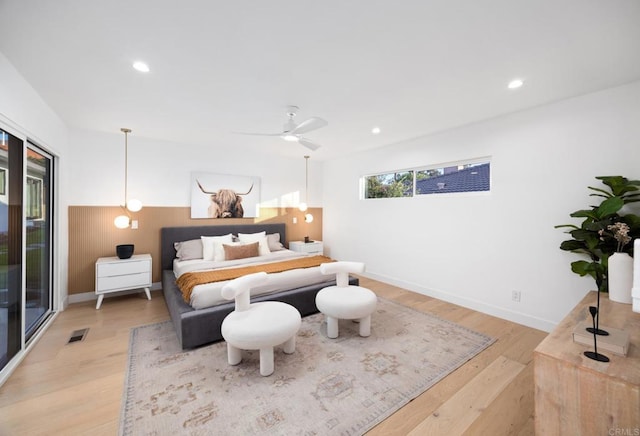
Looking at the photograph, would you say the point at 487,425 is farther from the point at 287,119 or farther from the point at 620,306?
the point at 287,119

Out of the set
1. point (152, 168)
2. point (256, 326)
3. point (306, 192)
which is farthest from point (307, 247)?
point (256, 326)

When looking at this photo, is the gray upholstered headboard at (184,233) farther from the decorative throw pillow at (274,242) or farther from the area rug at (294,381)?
the area rug at (294,381)

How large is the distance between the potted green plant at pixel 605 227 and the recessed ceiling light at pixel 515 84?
3.68 ft

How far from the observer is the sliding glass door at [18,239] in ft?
7.00

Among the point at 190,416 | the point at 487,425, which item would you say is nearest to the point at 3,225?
the point at 190,416

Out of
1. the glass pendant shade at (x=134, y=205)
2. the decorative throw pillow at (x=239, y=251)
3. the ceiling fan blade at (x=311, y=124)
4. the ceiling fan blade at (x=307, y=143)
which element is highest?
the ceiling fan blade at (x=311, y=124)

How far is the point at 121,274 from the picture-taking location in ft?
12.0

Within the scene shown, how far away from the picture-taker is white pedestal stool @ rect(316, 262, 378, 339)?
2633 mm

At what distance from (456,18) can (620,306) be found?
2.40m

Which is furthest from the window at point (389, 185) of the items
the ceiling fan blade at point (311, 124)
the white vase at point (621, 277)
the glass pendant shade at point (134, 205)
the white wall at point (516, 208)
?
the glass pendant shade at point (134, 205)

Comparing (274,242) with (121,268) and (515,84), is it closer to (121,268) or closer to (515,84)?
(121,268)

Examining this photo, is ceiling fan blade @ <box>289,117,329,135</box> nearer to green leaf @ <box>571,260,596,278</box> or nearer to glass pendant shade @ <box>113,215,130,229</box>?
green leaf @ <box>571,260,596,278</box>

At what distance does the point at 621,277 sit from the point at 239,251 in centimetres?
427

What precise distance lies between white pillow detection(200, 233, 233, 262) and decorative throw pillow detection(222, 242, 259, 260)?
0.10 m
